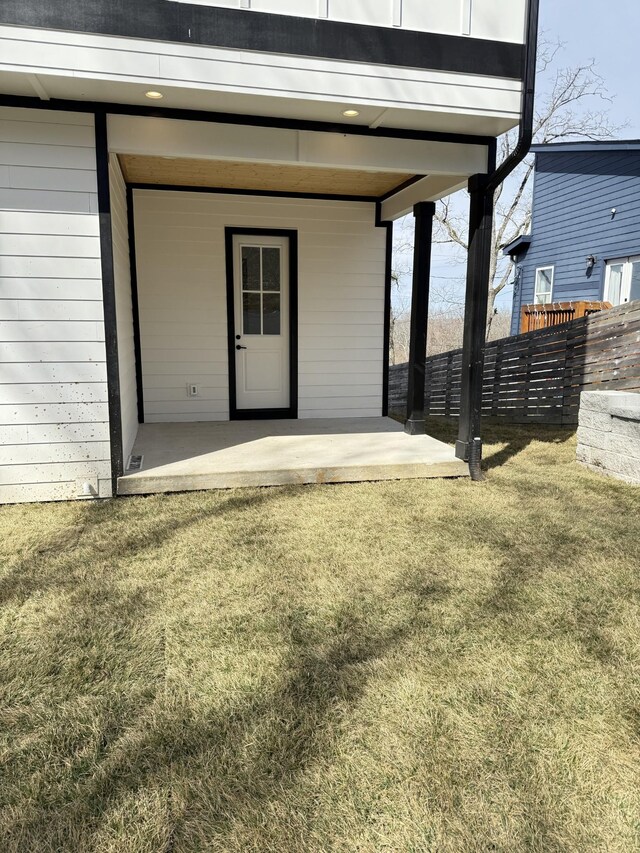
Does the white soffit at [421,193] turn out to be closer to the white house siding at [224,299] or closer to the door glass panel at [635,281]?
the white house siding at [224,299]

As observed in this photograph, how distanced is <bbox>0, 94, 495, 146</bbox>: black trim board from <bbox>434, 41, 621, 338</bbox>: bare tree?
41.3ft

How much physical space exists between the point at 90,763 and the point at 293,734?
581 millimetres

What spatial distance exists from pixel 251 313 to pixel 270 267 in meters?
0.53

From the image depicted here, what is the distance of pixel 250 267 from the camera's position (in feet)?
20.3

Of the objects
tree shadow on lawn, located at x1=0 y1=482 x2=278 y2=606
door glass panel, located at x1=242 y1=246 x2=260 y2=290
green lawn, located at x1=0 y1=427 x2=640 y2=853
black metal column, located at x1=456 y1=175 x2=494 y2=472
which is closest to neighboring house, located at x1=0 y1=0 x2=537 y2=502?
black metal column, located at x1=456 y1=175 x2=494 y2=472

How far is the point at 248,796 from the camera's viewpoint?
5.10 feet

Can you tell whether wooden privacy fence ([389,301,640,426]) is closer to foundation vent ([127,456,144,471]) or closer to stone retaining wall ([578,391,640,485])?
stone retaining wall ([578,391,640,485])

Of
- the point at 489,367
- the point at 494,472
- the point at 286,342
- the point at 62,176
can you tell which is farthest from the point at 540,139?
the point at 62,176

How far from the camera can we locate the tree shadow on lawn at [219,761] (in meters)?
1.46

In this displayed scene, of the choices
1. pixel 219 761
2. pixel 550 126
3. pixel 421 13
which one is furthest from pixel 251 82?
pixel 550 126

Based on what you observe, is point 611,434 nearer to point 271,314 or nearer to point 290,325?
point 290,325

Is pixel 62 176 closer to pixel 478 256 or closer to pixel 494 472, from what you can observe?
pixel 478 256

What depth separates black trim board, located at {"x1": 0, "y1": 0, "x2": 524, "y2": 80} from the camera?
3068mm

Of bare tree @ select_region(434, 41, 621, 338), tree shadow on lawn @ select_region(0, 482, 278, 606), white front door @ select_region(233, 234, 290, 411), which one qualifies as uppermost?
bare tree @ select_region(434, 41, 621, 338)
